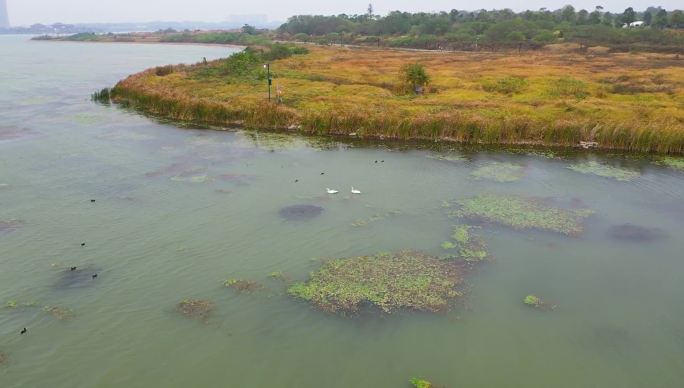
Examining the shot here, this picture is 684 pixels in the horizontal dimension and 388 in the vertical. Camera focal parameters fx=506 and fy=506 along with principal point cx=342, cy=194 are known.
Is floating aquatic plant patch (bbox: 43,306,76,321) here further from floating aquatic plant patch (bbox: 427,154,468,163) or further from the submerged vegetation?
the submerged vegetation

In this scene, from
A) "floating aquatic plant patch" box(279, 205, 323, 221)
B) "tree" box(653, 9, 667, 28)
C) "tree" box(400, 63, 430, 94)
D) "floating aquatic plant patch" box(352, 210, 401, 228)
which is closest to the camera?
"floating aquatic plant patch" box(352, 210, 401, 228)

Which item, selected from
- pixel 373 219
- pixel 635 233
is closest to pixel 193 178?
pixel 373 219

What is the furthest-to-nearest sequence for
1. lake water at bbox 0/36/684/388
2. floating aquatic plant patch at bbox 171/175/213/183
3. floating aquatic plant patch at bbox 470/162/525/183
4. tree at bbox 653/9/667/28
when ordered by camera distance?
tree at bbox 653/9/667/28
floating aquatic plant patch at bbox 470/162/525/183
floating aquatic plant patch at bbox 171/175/213/183
lake water at bbox 0/36/684/388

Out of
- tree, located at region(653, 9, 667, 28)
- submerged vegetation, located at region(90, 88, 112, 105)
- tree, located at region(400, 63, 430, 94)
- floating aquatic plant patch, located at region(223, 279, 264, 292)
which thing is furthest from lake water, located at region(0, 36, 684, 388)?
tree, located at region(653, 9, 667, 28)

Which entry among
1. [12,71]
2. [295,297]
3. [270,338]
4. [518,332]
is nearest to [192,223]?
[295,297]

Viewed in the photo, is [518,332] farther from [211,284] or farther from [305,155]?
[305,155]

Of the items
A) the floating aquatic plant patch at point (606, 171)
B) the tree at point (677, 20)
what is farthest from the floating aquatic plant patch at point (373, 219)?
the tree at point (677, 20)

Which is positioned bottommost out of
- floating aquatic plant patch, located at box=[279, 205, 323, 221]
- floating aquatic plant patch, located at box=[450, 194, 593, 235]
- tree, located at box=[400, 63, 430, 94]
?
floating aquatic plant patch, located at box=[450, 194, 593, 235]
